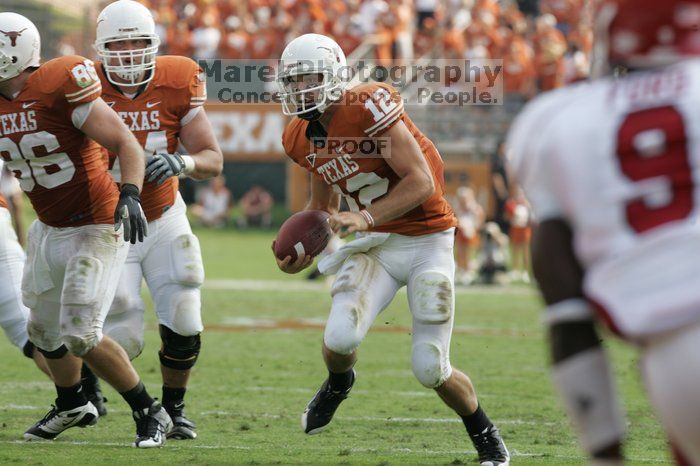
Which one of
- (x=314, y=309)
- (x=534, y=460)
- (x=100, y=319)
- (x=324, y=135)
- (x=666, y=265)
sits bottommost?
(x=314, y=309)

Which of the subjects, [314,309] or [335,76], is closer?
[335,76]

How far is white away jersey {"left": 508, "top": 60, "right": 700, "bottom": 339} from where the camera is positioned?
197cm

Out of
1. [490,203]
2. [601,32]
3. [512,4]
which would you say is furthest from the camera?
[512,4]

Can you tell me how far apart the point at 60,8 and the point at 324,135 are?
20728 millimetres

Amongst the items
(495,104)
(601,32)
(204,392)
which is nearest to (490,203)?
(495,104)

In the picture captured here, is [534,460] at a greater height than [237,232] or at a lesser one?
greater

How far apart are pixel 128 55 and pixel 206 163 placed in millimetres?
574

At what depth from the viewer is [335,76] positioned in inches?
177

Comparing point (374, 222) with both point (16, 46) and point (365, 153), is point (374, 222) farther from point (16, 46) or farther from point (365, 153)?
point (16, 46)

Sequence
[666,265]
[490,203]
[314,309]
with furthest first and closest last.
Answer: [490,203] → [314,309] → [666,265]

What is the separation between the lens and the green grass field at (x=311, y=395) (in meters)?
4.52

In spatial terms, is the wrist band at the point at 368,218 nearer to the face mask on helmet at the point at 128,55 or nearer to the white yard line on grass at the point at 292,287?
the face mask on helmet at the point at 128,55

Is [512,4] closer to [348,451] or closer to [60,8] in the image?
[60,8]

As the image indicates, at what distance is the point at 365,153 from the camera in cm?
452
